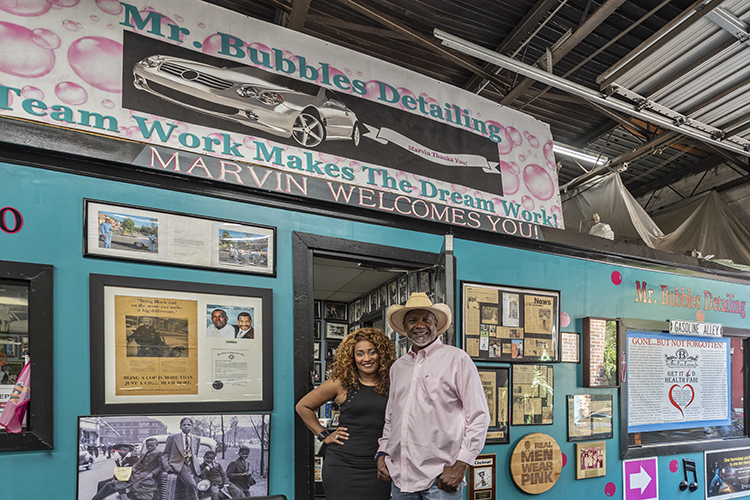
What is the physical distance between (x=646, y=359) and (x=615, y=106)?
102 inches

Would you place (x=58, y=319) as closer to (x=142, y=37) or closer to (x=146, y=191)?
(x=146, y=191)

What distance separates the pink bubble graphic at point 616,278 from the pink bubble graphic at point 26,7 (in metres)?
4.96

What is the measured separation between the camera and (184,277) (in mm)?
3039

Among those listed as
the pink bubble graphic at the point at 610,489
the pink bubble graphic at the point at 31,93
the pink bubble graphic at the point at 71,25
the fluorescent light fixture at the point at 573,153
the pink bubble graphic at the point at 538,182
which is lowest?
the pink bubble graphic at the point at 610,489

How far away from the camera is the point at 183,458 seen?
9.36 ft

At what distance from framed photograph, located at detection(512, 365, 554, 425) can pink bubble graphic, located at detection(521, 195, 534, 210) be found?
4.51 ft

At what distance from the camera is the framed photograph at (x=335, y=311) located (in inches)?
372

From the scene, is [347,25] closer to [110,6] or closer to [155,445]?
[110,6]

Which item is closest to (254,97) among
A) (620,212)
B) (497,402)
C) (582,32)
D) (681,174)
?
(582,32)

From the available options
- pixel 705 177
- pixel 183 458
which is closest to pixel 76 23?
pixel 183 458

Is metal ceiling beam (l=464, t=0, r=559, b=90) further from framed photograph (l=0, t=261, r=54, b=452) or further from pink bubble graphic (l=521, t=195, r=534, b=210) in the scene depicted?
framed photograph (l=0, t=261, r=54, b=452)

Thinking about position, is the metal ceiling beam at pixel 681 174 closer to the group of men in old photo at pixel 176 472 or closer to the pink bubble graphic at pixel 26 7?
the group of men in old photo at pixel 176 472

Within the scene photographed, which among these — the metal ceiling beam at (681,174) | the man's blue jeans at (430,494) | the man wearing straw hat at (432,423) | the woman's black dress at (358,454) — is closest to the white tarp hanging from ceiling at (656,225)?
the metal ceiling beam at (681,174)

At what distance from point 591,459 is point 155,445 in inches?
145
